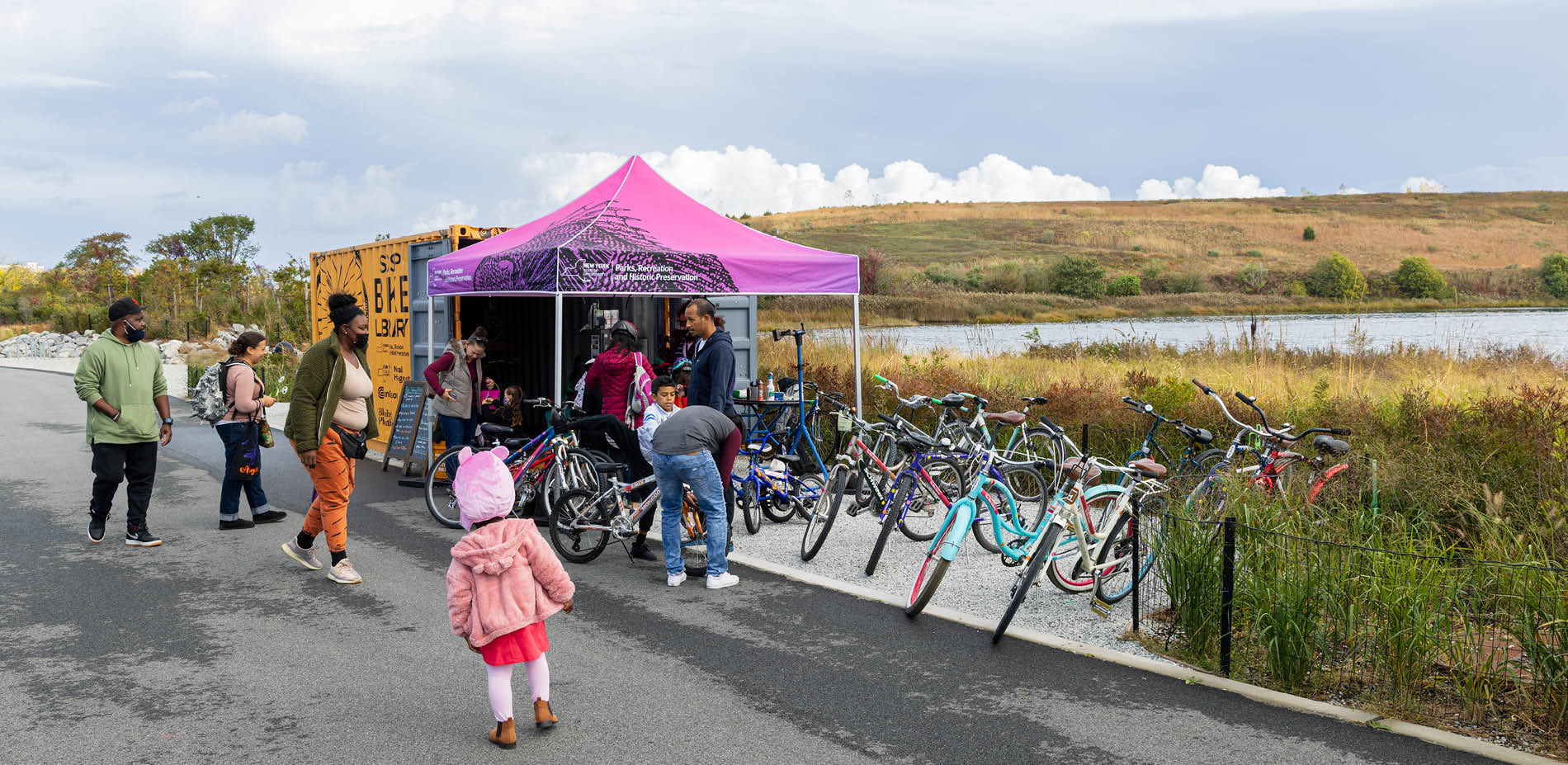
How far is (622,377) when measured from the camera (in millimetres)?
8664

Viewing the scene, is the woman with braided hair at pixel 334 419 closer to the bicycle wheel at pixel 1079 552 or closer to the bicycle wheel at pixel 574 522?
the bicycle wheel at pixel 574 522

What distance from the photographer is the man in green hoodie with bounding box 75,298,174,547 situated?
7.79 meters

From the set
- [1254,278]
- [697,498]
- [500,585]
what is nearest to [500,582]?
[500,585]

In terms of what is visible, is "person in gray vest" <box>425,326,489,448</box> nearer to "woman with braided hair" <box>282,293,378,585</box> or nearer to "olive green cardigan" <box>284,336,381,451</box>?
"woman with braided hair" <box>282,293,378,585</box>

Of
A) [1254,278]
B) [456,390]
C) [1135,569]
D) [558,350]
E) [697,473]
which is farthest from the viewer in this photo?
[1254,278]

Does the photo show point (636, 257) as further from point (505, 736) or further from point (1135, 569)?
point (505, 736)

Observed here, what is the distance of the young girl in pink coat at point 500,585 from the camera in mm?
4223

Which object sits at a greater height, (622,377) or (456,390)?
(622,377)

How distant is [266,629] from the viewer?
6.00m

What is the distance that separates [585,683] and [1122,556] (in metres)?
3.33

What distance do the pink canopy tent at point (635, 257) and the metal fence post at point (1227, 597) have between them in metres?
5.36

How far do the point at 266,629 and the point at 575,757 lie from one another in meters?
2.76

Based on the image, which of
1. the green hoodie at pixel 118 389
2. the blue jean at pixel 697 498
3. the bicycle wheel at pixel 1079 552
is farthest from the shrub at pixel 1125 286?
the green hoodie at pixel 118 389

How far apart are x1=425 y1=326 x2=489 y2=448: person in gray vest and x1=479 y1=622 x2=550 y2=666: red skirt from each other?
614 cm
